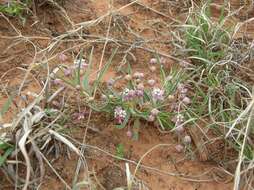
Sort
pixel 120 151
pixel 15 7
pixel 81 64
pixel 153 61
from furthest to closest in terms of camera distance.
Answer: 1. pixel 15 7
2. pixel 153 61
3. pixel 81 64
4. pixel 120 151

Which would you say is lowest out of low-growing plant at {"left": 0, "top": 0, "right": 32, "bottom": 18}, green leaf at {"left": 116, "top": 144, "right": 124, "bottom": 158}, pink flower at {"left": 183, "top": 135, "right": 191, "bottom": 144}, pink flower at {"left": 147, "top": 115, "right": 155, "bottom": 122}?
green leaf at {"left": 116, "top": 144, "right": 124, "bottom": 158}

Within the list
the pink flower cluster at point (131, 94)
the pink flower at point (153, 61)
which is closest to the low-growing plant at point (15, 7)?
the pink flower at point (153, 61)

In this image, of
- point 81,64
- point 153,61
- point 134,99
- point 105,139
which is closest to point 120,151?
point 105,139

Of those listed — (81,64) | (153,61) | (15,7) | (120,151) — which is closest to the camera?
(120,151)

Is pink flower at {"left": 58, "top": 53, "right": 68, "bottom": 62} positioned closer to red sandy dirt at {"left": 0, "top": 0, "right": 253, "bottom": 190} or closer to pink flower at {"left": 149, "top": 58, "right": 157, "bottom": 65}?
red sandy dirt at {"left": 0, "top": 0, "right": 253, "bottom": 190}

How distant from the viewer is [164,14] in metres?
2.74

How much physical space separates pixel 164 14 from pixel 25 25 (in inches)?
27.6

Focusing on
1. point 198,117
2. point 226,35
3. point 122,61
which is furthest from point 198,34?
point 198,117

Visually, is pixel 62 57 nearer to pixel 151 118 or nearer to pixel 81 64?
pixel 81 64

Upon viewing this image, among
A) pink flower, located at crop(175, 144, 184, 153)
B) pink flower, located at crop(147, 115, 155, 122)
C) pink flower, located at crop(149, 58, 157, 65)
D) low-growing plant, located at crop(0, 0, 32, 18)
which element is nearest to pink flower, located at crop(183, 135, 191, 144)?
pink flower, located at crop(175, 144, 184, 153)

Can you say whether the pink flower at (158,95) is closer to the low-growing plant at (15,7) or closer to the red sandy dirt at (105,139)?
the red sandy dirt at (105,139)

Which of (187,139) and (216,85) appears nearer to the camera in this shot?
(187,139)

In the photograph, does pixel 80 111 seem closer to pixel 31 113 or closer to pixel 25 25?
pixel 31 113

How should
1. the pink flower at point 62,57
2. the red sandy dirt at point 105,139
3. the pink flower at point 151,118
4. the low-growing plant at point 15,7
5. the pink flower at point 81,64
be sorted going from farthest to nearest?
the low-growing plant at point 15,7 < the pink flower at point 62,57 < the pink flower at point 81,64 < the pink flower at point 151,118 < the red sandy dirt at point 105,139
